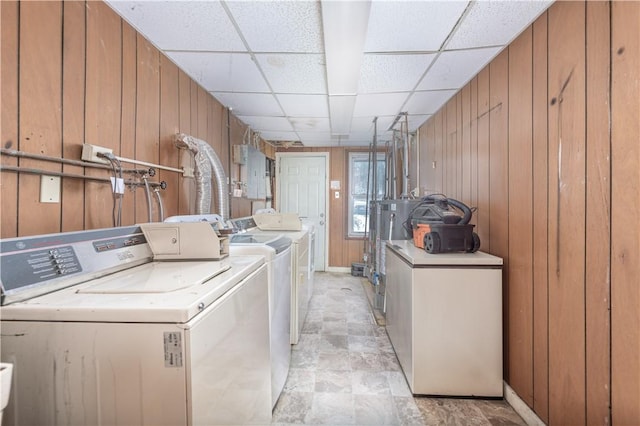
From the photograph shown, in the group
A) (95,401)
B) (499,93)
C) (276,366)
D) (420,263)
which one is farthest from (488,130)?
(95,401)

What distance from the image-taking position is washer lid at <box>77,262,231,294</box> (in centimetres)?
82

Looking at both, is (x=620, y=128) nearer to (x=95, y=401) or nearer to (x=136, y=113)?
(x=95, y=401)

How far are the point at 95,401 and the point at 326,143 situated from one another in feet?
14.1

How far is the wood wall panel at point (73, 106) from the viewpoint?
1164 millimetres

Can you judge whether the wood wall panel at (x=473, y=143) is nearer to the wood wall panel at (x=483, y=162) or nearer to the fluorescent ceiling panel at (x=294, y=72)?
the wood wall panel at (x=483, y=162)

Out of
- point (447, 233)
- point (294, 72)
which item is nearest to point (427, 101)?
point (294, 72)

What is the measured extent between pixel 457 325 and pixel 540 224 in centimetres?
76

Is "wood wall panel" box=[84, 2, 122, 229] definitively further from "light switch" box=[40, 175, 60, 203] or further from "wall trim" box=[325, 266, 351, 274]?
"wall trim" box=[325, 266, 351, 274]

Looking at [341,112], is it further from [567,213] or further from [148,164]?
[567,213]

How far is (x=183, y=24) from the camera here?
4.98 ft

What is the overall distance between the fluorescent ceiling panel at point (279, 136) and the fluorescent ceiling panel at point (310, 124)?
29cm

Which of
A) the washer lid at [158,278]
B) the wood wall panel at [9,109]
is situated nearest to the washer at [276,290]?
the washer lid at [158,278]

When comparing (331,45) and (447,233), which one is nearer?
(331,45)

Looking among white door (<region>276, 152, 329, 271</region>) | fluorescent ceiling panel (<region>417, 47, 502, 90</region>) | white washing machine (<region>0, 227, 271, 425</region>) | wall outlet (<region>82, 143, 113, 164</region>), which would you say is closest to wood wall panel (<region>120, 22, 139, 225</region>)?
wall outlet (<region>82, 143, 113, 164</region>)
